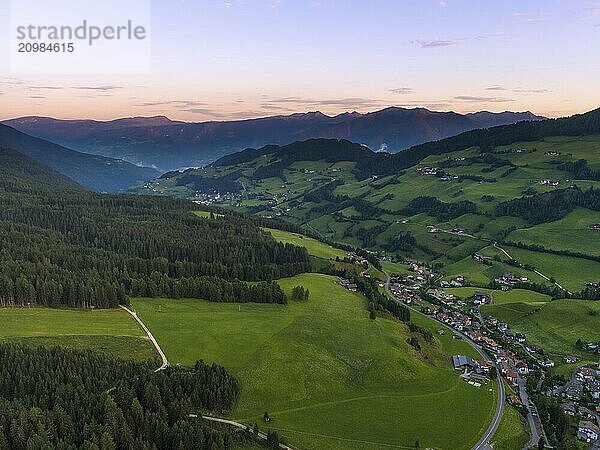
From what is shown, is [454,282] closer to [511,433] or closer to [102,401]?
[511,433]

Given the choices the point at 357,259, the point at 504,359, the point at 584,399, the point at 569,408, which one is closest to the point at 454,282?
the point at 357,259

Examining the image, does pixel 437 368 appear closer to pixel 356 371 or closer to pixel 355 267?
pixel 356 371

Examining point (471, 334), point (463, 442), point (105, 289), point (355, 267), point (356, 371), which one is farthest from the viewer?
point (355, 267)

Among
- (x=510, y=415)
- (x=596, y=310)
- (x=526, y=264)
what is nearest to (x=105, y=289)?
(x=510, y=415)

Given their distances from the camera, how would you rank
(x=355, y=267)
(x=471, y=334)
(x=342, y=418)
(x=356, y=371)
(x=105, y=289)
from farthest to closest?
(x=355, y=267)
(x=471, y=334)
(x=105, y=289)
(x=356, y=371)
(x=342, y=418)

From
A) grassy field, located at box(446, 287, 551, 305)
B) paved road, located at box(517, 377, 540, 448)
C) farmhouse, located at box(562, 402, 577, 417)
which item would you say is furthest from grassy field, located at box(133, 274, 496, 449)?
grassy field, located at box(446, 287, 551, 305)

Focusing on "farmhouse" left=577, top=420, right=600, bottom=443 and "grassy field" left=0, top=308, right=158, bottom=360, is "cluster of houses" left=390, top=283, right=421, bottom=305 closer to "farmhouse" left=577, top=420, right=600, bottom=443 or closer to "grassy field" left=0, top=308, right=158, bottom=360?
"farmhouse" left=577, top=420, right=600, bottom=443
